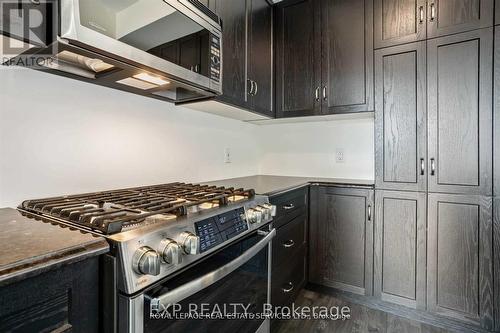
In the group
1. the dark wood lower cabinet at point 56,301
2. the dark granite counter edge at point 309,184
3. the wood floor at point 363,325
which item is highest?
the dark granite counter edge at point 309,184

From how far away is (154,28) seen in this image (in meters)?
1.05

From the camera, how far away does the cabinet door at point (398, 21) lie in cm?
172

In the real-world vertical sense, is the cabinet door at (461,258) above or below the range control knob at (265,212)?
below

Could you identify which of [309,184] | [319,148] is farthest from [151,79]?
[319,148]

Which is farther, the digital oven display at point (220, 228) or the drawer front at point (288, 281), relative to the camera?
the drawer front at point (288, 281)

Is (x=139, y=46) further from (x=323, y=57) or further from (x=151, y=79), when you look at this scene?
(x=323, y=57)

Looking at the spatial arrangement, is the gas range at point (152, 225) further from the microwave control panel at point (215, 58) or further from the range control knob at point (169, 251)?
the microwave control panel at point (215, 58)

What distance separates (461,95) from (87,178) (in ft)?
7.05

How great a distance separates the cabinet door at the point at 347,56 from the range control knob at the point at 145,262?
176 cm

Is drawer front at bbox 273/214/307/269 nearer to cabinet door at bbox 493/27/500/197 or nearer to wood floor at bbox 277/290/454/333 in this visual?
wood floor at bbox 277/290/454/333

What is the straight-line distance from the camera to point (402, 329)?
1.67m

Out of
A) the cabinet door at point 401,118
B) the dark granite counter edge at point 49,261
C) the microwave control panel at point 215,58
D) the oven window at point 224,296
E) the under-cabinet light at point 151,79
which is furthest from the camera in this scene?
the cabinet door at point 401,118

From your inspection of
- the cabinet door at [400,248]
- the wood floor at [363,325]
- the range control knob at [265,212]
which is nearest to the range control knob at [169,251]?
the range control knob at [265,212]

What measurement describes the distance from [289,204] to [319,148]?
0.92 m
